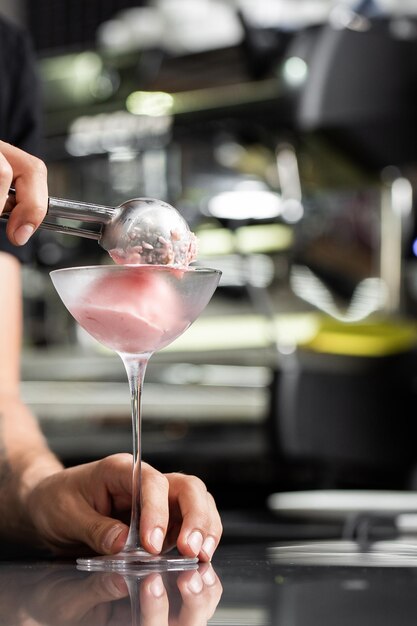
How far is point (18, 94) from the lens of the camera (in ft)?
5.39

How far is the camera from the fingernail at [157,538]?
2.95 feet

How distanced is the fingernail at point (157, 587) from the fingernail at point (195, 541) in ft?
0.29

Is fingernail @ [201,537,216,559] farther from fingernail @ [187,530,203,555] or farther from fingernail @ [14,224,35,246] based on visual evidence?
fingernail @ [14,224,35,246]

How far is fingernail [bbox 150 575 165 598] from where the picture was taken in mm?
733

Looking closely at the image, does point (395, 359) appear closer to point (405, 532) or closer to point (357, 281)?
point (357, 281)

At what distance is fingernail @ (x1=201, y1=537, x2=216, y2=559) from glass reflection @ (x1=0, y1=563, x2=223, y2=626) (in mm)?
23

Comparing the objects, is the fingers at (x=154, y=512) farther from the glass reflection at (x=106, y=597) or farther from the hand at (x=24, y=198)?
the hand at (x=24, y=198)

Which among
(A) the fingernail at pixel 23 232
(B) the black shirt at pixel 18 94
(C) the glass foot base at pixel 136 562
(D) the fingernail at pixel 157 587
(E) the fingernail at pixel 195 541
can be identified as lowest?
(C) the glass foot base at pixel 136 562

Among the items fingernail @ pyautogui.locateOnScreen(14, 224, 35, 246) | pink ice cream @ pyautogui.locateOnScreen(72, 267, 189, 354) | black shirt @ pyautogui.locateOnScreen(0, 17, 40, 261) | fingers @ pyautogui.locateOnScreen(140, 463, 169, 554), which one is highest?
black shirt @ pyautogui.locateOnScreen(0, 17, 40, 261)

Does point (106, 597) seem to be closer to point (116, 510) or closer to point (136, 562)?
point (136, 562)

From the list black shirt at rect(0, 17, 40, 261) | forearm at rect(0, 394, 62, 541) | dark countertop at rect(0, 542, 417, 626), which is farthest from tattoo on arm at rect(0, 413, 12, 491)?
black shirt at rect(0, 17, 40, 261)

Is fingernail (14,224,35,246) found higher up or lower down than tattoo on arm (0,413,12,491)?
higher up

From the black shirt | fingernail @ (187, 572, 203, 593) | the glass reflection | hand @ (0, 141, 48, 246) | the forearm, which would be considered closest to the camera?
the glass reflection

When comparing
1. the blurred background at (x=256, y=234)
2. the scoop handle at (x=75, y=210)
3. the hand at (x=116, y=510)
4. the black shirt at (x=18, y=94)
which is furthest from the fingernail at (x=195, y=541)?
the blurred background at (x=256, y=234)
